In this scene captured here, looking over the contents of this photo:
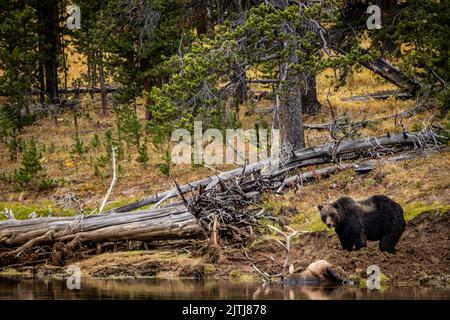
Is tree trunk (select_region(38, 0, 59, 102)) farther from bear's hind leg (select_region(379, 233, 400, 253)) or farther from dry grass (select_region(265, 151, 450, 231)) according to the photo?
bear's hind leg (select_region(379, 233, 400, 253))

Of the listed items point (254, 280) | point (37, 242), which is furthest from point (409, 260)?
point (37, 242)

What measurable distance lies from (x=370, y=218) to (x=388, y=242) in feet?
1.60

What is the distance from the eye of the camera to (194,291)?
1232cm

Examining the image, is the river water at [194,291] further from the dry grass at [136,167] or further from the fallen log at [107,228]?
the dry grass at [136,167]

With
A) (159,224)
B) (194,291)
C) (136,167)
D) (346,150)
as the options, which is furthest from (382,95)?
(194,291)

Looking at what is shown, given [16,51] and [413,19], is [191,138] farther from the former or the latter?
[16,51]

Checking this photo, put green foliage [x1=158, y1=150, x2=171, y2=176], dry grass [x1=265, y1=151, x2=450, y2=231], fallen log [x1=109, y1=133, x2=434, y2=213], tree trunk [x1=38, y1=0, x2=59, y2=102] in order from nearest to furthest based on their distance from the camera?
dry grass [x1=265, y1=151, x2=450, y2=231]
fallen log [x1=109, y1=133, x2=434, y2=213]
green foliage [x1=158, y1=150, x2=171, y2=176]
tree trunk [x1=38, y1=0, x2=59, y2=102]

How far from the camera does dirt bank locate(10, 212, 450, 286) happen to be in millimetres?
13102

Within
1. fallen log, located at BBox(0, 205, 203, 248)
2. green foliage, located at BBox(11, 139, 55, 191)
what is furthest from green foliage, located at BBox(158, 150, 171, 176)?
fallen log, located at BBox(0, 205, 203, 248)

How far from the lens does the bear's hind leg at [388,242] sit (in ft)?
43.9

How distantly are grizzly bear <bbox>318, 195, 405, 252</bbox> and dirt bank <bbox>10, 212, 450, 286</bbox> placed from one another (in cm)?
28

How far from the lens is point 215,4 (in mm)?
23234

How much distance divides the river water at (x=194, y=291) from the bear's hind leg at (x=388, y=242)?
120 centimetres

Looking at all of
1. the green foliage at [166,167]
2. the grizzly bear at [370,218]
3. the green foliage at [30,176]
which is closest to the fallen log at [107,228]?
the grizzly bear at [370,218]
